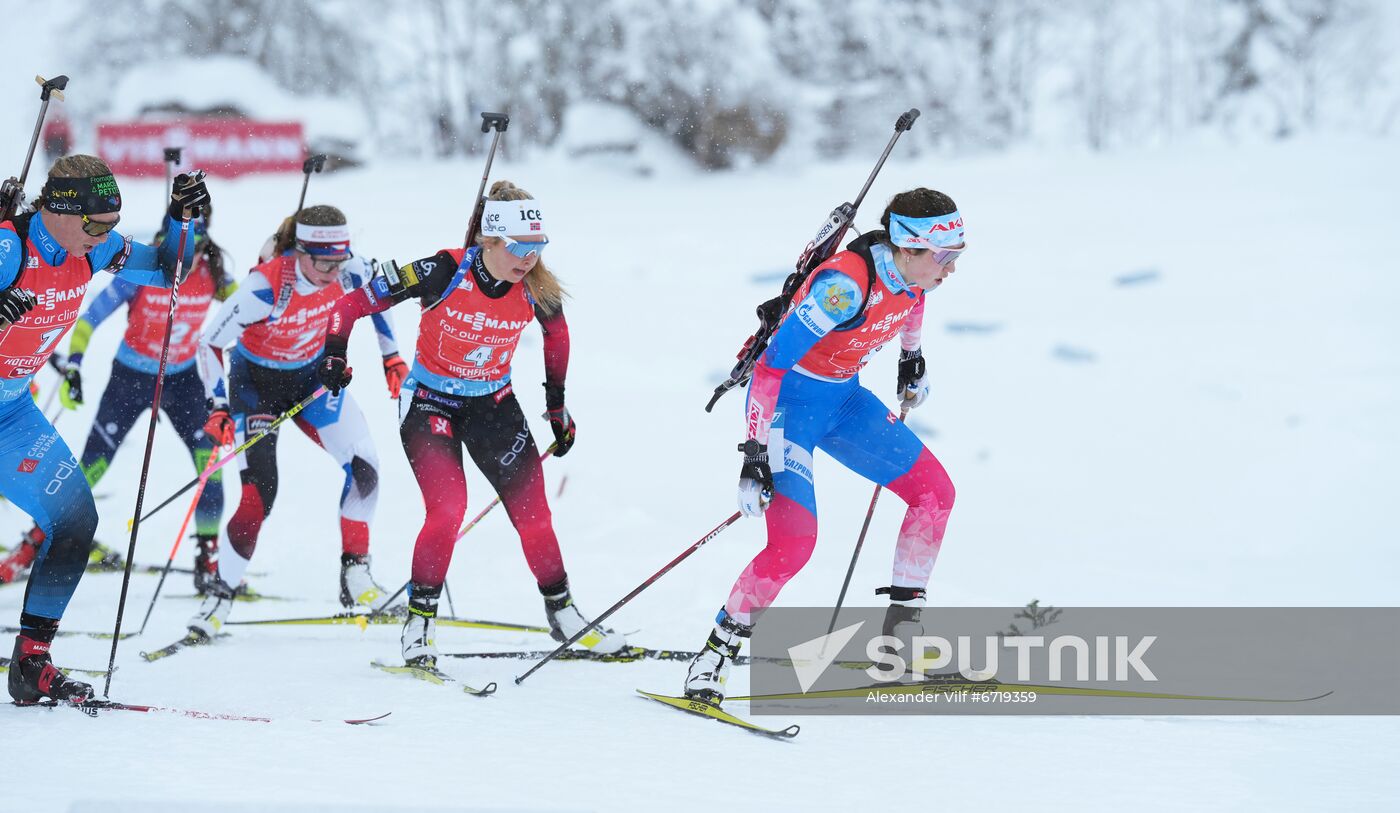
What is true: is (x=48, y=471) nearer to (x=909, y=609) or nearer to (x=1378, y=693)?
(x=909, y=609)

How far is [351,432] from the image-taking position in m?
6.01

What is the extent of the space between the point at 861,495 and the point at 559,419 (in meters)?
4.33

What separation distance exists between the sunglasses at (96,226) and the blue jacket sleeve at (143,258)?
0.75 ft

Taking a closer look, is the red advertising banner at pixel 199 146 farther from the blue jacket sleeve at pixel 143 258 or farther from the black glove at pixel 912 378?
the black glove at pixel 912 378

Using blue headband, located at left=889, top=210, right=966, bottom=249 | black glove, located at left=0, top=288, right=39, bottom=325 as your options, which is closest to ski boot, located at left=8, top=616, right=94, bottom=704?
black glove, located at left=0, top=288, right=39, bottom=325

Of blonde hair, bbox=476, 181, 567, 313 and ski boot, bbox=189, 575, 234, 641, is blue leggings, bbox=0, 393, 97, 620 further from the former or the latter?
blonde hair, bbox=476, 181, 567, 313

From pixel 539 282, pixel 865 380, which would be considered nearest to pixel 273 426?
pixel 539 282

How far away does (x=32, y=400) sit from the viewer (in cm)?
435

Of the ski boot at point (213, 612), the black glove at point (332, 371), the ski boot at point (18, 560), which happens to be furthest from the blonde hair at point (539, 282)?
the ski boot at point (18, 560)

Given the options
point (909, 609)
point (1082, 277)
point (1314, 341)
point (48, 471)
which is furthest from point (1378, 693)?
point (1082, 277)

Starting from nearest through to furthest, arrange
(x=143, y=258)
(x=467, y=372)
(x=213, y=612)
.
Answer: (x=143, y=258) < (x=467, y=372) < (x=213, y=612)

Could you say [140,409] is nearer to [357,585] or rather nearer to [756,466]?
[357,585]

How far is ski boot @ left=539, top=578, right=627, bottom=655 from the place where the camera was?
5.16 m

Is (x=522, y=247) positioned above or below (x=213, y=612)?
above
